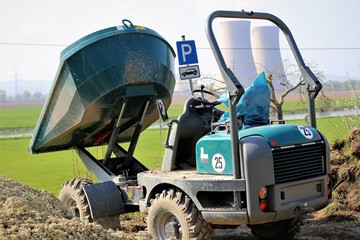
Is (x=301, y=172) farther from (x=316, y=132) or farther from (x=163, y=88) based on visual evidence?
(x=163, y=88)

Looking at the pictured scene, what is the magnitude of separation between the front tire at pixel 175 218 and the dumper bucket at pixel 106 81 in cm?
195

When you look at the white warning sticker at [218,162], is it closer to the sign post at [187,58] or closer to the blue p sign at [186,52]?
the sign post at [187,58]

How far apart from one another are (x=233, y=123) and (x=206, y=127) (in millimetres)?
1591

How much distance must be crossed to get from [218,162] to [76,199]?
2.94 metres

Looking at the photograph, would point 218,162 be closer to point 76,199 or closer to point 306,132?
point 306,132

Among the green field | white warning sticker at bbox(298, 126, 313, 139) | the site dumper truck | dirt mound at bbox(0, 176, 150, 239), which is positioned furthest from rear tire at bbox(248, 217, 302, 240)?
the green field

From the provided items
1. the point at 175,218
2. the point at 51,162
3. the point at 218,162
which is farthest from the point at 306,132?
the point at 51,162

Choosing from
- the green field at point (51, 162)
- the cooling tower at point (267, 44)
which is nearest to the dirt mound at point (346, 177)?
the green field at point (51, 162)

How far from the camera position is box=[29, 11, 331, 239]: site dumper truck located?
21.5ft

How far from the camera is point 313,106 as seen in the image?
768 cm

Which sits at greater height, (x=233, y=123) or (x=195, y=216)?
(x=233, y=123)

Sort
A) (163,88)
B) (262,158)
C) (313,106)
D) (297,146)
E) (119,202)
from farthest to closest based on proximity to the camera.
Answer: (163,88) → (119,202) → (313,106) → (297,146) → (262,158)

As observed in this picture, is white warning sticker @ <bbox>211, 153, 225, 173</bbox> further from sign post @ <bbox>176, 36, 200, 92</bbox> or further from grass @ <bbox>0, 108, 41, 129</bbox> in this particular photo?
grass @ <bbox>0, 108, 41, 129</bbox>

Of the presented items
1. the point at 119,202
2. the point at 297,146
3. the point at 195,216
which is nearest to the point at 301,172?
the point at 297,146
